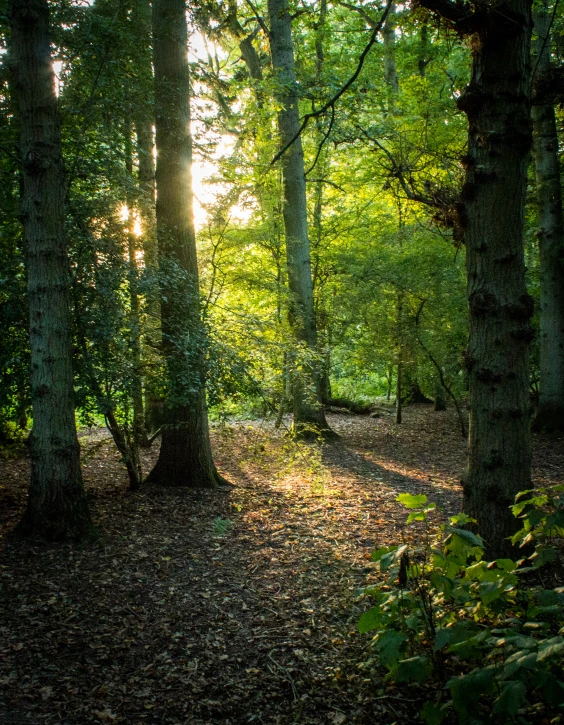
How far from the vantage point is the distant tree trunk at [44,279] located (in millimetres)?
4461

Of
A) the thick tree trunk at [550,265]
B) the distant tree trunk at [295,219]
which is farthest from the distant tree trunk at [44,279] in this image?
the thick tree trunk at [550,265]

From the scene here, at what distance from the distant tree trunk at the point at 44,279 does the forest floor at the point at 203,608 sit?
46 cm

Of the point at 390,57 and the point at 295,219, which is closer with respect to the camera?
the point at 295,219

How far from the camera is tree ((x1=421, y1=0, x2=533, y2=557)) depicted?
3424mm

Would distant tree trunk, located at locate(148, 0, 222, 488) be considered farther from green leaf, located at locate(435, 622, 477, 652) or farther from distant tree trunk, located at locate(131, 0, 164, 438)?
green leaf, located at locate(435, 622, 477, 652)

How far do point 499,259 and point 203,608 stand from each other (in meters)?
3.26

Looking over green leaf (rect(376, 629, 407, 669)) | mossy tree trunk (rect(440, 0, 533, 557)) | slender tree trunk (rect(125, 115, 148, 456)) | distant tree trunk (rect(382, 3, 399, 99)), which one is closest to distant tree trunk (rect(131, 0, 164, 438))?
slender tree trunk (rect(125, 115, 148, 456))

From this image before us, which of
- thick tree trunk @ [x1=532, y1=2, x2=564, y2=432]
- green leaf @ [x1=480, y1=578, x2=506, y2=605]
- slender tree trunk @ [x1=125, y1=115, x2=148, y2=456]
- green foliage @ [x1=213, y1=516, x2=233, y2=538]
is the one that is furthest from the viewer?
thick tree trunk @ [x1=532, y1=2, x2=564, y2=432]

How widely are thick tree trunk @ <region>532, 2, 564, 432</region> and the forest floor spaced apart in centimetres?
278

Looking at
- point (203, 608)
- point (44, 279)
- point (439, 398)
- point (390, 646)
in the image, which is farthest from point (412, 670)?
point (439, 398)

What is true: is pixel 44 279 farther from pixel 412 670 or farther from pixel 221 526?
pixel 412 670

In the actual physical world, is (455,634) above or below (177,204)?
below

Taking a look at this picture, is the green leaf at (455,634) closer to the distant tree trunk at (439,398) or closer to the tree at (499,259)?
the tree at (499,259)

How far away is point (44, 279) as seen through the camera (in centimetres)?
448
